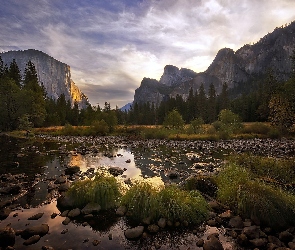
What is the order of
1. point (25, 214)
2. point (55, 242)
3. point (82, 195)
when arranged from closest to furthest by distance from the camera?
1. point (55, 242)
2. point (25, 214)
3. point (82, 195)

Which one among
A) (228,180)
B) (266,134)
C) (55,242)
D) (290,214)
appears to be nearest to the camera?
(55,242)

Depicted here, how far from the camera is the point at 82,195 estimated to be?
41.9 feet

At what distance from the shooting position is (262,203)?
1098 centimetres

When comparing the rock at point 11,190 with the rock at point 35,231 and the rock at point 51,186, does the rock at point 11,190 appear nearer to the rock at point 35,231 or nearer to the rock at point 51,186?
the rock at point 51,186

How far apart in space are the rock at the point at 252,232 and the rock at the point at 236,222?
494mm

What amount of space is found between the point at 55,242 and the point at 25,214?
3433 millimetres

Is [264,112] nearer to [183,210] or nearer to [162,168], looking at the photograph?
[162,168]

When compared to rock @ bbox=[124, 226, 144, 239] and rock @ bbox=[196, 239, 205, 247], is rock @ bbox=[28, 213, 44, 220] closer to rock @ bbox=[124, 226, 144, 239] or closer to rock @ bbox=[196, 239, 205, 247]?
rock @ bbox=[124, 226, 144, 239]

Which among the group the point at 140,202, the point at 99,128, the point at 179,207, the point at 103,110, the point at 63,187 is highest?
the point at 103,110

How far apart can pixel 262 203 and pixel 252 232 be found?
1600 mm

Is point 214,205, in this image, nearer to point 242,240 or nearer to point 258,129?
point 242,240

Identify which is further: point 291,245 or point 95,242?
point 95,242

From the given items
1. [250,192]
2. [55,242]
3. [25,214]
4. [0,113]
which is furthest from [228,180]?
[0,113]

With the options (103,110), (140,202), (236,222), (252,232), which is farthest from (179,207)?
(103,110)
